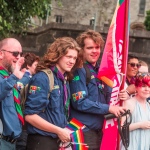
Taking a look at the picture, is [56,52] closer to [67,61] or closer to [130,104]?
[67,61]

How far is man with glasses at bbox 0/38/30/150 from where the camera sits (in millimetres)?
3598

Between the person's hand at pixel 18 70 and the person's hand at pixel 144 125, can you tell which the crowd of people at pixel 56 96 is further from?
the person's hand at pixel 144 125

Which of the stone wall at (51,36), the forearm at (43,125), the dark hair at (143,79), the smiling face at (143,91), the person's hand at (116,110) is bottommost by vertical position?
the forearm at (43,125)

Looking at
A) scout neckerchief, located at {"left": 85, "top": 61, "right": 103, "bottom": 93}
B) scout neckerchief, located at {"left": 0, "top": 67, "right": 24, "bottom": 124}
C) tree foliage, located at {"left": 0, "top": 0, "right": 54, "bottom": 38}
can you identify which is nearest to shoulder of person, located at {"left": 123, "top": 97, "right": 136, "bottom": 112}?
scout neckerchief, located at {"left": 85, "top": 61, "right": 103, "bottom": 93}

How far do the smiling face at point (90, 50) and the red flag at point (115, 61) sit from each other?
4.6 inches

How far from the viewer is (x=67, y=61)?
3.72m

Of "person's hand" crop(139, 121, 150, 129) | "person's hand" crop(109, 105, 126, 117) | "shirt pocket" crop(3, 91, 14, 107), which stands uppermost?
"shirt pocket" crop(3, 91, 14, 107)

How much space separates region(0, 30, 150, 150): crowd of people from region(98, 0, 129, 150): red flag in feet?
0.24

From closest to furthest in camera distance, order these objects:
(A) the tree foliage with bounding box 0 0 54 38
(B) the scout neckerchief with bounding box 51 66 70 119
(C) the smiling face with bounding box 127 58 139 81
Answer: (B) the scout neckerchief with bounding box 51 66 70 119 → (C) the smiling face with bounding box 127 58 139 81 → (A) the tree foliage with bounding box 0 0 54 38

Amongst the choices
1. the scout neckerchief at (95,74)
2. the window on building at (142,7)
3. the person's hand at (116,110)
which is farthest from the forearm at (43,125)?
the window on building at (142,7)

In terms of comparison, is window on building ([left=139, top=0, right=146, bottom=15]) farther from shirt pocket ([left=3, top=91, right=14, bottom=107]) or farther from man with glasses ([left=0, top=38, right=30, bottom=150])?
shirt pocket ([left=3, top=91, right=14, bottom=107])

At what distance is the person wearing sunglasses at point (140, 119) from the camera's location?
14.2 feet

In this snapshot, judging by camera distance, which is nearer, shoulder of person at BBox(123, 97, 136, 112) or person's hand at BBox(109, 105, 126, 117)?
person's hand at BBox(109, 105, 126, 117)

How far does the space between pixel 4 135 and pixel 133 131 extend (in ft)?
4.93
